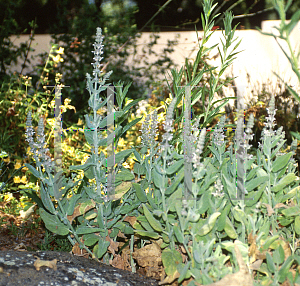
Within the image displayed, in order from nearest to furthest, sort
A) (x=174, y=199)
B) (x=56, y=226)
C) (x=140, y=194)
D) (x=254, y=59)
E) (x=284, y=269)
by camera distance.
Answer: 1. (x=284, y=269)
2. (x=174, y=199)
3. (x=140, y=194)
4. (x=56, y=226)
5. (x=254, y=59)

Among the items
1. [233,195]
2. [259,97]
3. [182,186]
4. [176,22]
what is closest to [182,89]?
[182,186]

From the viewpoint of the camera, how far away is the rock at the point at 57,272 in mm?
1392

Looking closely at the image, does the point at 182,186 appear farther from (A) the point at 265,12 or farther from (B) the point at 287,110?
(A) the point at 265,12

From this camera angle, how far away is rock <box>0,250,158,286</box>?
1392mm

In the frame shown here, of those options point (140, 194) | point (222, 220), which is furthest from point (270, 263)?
point (140, 194)

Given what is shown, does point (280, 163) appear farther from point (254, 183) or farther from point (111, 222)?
point (111, 222)

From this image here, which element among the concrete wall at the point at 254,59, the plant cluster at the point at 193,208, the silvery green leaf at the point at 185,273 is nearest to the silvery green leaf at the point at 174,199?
the plant cluster at the point at 193,208

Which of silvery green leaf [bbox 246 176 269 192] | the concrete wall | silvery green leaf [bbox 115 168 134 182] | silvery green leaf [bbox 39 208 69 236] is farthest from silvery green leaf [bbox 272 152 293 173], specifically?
the concrete wall

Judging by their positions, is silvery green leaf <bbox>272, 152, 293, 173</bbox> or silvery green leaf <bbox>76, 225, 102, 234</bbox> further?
silvery green leaf <bbox>76, 225, 102, 234</bbox>

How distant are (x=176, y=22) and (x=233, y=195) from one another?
4.04 metres

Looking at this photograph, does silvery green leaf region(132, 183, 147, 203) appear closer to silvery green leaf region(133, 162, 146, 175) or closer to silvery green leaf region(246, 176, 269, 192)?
silvery green leaf region(133, 162, 146, 175)

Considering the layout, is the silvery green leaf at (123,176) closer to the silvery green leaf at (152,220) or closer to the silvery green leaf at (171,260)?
the silvery green leaf at (152,220)

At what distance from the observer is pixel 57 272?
1.45 m

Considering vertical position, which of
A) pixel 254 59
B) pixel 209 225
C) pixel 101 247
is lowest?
pixel 101 247
